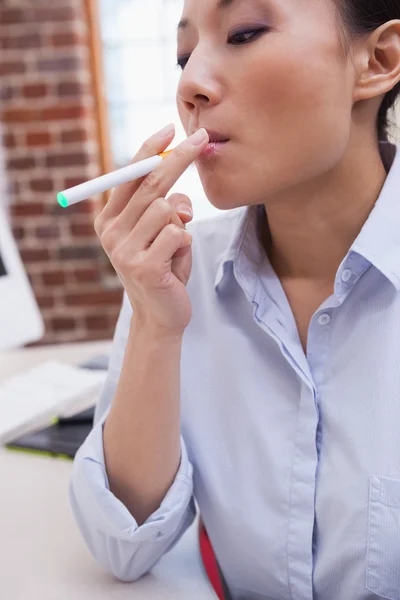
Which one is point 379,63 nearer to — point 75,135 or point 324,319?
point 324,319

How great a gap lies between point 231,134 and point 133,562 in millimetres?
476

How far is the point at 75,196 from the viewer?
0.64 m

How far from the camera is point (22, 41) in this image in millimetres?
2141

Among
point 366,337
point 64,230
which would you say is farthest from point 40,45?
point 366,337

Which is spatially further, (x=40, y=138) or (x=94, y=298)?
(x=94, y=298)

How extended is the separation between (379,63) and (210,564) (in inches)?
24.2

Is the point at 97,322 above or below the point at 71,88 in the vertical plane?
below

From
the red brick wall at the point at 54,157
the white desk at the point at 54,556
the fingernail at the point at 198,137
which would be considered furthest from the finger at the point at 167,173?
the red brick wall at the point at 54,157

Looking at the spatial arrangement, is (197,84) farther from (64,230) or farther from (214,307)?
(64,230)

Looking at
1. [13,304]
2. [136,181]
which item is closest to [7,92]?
[13,304]

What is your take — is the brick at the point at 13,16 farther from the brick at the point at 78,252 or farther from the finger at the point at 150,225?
the finger at the point at 150,225

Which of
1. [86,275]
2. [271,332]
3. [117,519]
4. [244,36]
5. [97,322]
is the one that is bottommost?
[97,322]

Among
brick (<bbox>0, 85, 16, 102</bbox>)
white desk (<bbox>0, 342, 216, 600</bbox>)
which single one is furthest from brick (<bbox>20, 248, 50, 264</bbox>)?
white desk (<bbox>0, 342, 216, 600</bbox>)

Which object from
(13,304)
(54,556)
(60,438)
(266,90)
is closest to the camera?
(266,90)
